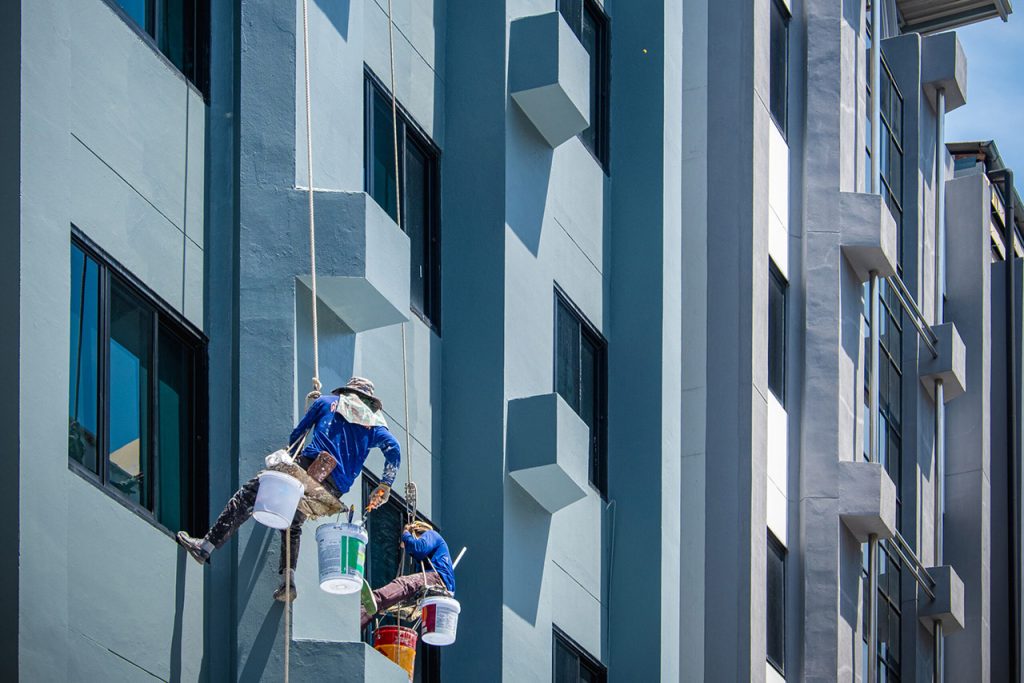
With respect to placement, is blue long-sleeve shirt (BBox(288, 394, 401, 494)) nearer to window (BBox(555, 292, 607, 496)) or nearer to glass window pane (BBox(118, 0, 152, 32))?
glass window pane (BBox(118, 0, 152, 32))

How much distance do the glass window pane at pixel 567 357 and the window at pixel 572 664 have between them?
282 cm

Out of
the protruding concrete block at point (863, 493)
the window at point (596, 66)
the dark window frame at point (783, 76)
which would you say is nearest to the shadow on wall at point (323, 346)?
the window at point (596, 66)

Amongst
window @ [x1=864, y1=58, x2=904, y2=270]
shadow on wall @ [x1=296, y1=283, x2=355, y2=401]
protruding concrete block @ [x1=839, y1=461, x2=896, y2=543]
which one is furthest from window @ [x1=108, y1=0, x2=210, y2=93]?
window @ [x1=864, y1=58, x2=904, y2=270]

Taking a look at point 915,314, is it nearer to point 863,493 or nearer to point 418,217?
point 863,493

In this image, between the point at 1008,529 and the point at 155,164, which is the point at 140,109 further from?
the point at 1008,529

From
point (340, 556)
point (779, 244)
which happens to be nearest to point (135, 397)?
point (340, 556)

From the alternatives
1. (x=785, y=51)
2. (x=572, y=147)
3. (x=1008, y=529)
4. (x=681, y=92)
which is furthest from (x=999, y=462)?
(x=572, y=147)

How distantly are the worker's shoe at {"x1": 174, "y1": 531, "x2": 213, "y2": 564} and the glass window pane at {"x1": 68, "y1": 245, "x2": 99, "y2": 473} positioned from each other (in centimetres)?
90

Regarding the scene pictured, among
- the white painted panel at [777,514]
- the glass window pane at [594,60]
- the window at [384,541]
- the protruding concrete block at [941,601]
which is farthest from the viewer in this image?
the protruding concrete block at [941,601]

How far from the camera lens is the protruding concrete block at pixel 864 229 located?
3409 centimetres

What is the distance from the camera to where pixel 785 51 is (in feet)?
112

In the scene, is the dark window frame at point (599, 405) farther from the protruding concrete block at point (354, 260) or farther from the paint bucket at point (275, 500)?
the paint bucket at point (275, 500)

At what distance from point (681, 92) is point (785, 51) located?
5.33 meters

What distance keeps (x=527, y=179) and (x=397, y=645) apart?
A: 6577 millimetres
